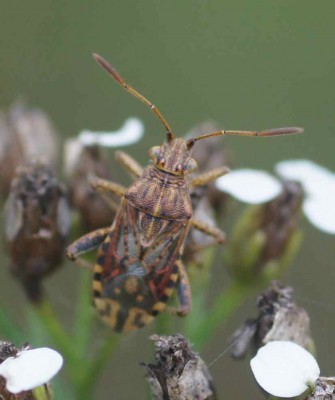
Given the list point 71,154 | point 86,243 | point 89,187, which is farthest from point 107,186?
point 71,154

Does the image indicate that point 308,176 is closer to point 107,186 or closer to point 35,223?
point 107,186

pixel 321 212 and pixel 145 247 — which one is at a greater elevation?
pixel 321 212

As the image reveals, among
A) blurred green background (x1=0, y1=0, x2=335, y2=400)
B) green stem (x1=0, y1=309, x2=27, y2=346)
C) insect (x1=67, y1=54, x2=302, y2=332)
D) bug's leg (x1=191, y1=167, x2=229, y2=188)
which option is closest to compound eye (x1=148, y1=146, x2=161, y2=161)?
insect (x1=67, y1=54, x2=302, y2=332)

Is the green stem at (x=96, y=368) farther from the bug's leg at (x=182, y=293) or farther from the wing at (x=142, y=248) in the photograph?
the wing at (x=142, y=248)

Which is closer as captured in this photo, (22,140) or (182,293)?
(182,293)

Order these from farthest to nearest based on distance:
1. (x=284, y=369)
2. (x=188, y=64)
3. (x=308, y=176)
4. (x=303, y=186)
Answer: (x=188, y=64), (x=308, y=176), (x=303, y=186), (x=284, y=369)

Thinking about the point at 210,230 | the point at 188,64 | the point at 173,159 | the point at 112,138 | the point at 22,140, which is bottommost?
the point at 210,230

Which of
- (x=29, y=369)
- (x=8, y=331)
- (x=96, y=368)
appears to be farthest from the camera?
(x=96, y=368)

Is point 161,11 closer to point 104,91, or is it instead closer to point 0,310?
point 104,91

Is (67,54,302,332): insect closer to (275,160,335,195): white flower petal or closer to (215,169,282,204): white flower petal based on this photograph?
(215,169,282,204): white flower petal
